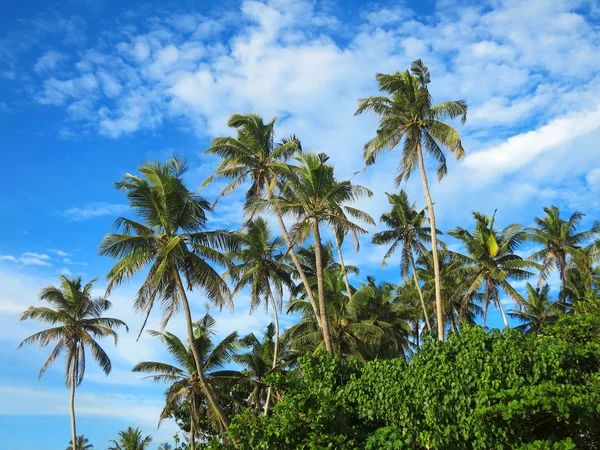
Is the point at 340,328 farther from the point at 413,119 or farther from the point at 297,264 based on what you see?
the point at 413,119

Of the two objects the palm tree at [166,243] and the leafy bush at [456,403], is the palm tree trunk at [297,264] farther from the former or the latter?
the leafy bush at [456,403]

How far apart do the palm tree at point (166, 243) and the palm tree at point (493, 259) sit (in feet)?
45.7

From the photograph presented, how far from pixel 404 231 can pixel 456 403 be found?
20.4 meters

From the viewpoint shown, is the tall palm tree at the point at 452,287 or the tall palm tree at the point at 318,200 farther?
the tall palm tree at the point at 452,287

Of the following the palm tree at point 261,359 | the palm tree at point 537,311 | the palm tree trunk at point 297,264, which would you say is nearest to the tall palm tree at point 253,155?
the palm tree trunk at point 297,264

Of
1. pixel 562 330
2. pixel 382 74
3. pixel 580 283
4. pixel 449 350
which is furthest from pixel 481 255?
pixel 449 350

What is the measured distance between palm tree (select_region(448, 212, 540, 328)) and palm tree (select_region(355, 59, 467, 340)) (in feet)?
20.7

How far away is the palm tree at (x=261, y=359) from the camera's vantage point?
92.8 feet

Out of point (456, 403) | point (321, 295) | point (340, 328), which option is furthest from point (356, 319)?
point (456, 403)

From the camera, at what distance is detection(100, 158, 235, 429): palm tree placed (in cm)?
1833

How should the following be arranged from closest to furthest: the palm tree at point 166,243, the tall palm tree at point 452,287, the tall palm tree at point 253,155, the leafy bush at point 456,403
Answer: the leafy bush at point 456,403 < the palm tree at point 166,243 < the tall palm tree at point 253,155 < the tall palm tree at point 452,287

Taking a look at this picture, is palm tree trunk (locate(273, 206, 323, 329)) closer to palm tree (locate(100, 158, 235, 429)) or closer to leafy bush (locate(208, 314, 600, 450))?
palm tree (locate(100, 158, 235, 429))

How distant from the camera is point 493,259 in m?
27.7

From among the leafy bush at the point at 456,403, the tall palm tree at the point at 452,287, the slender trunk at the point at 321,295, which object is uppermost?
the tall palm tree at the point at 452,287
